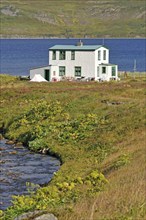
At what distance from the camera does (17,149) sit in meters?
44.2

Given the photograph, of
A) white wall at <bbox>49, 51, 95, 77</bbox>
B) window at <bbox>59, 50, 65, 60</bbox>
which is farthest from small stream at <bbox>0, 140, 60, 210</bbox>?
window at <bbox>59, 50, 65, 60</bbox>

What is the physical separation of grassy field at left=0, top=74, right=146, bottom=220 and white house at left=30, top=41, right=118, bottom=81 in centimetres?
1282

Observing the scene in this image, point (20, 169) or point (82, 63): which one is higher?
point (82, 63)

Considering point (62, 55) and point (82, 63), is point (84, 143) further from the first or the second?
point (62, 55)

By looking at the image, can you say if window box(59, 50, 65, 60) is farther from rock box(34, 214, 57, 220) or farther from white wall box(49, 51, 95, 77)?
rock box(34, 214, 57, 220)

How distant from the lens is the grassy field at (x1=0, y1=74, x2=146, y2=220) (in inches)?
637

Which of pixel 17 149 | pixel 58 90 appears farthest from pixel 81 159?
pixel 58 90

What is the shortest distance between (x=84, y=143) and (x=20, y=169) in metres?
5.49

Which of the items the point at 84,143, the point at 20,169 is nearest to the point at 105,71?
the point at 84,143

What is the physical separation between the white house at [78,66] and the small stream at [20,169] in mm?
44204

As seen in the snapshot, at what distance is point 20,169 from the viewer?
37.1 metres

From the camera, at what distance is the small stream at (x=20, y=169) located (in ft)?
102

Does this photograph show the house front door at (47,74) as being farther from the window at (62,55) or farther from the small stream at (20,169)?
the small stream at (20,169)

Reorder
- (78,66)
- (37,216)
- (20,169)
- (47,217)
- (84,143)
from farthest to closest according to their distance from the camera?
1. (78,66)
2. (84,143)
3. (20,169)
4. (37,216)
5. (47,217)
